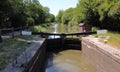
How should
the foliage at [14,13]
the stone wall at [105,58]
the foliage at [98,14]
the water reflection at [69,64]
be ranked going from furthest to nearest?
the foliage at [98,14] < the foliage at [14,13] < the water reflection at [69,64] < the stone wall at [105,58]

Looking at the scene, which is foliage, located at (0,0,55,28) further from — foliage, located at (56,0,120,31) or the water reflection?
foliage, located at (56,0,120,31)

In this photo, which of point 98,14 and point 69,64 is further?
point 98,14

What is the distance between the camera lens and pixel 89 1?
29.0m

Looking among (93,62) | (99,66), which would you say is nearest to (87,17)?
(93,62)

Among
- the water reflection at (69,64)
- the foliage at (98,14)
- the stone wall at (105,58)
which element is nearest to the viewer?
the stone wall at (105,58)

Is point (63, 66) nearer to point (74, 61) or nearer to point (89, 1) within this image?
point (74, 61)

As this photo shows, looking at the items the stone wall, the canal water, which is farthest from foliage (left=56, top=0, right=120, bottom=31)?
the stone wall

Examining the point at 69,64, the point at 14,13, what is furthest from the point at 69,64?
the point at 14,13

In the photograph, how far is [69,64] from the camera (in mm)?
16000

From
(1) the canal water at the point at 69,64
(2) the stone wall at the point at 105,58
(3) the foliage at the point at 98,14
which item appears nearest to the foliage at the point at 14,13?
(1) the canal water at the point at 69,64

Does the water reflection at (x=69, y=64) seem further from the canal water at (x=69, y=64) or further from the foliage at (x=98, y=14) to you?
the foliage at (x=98, y=14)

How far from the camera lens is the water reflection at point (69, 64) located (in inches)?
559

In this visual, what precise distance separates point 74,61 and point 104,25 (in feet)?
34.7

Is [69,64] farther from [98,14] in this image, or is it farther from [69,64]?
[98,14]
